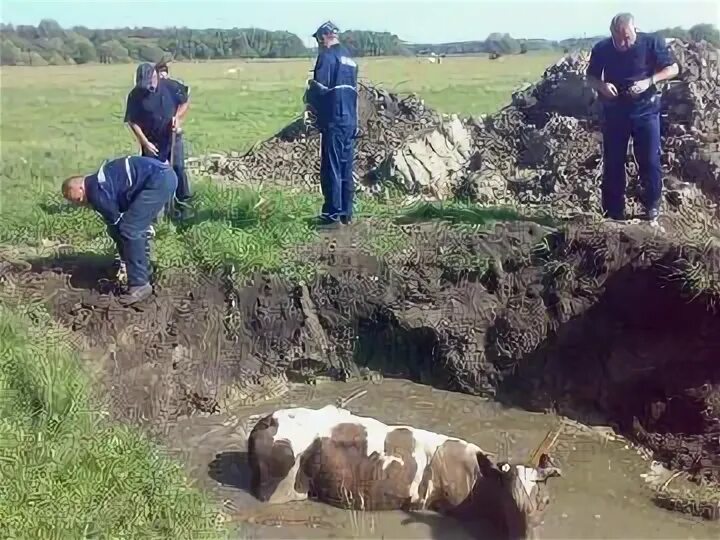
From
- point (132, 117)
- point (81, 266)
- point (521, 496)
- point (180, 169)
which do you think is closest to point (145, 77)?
point (132, 117)

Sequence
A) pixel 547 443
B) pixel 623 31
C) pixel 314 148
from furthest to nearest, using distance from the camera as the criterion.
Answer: pixel 314 148 < pixel 623 31 < pixel 547 443

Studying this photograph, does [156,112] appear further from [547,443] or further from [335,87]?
[547,443]

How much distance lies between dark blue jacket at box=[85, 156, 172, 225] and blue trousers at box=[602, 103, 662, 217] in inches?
159

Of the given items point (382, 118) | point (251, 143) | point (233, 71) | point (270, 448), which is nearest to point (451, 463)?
point (270, 448)

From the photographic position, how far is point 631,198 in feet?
36.2

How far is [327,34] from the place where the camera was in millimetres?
8328

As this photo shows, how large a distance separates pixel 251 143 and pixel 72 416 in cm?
1168

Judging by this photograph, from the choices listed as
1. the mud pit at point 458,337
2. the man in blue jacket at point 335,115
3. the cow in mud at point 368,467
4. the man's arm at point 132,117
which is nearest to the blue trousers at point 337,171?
the man in blue jacket at point 335,115

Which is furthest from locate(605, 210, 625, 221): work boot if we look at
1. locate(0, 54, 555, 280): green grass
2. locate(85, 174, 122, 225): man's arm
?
locate(85, 174, 122, 225): man's arm

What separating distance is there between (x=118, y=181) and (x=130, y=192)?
0.37 feet

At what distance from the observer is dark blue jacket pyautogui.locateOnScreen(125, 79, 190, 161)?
8.82 meters

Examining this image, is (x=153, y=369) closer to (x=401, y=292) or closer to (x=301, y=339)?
(x=301, y=339)

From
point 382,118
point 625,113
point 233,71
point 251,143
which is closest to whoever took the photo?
point 625,113

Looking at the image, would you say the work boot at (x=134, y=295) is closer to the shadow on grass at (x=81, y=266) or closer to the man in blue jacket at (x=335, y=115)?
the shadow on grass at (x=81, y=266)
